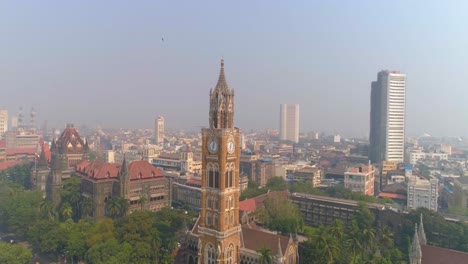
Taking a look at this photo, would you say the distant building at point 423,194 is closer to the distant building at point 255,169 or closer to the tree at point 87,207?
the distant building at point 255,169

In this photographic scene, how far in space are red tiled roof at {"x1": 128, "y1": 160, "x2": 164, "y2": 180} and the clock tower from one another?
38080 millimetres

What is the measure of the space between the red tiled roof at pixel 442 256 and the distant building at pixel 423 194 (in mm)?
52905

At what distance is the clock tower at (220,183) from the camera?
143 ft

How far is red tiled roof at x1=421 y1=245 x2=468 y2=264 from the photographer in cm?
3906

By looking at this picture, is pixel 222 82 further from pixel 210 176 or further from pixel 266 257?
pixel 266 257

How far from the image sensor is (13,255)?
4788 cm

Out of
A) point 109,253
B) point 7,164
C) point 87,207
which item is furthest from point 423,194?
point 7,164

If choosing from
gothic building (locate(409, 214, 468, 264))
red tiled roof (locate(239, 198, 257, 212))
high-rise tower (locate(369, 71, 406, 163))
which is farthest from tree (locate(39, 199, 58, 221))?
high-rise tower (locate(369, 71, 406, 163))

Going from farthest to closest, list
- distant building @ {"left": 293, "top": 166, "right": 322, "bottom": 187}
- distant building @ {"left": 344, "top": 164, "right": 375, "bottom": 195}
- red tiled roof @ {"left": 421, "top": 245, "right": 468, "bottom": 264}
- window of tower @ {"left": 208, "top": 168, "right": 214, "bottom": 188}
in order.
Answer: distant building @ {"left": 293, "top": 166, "right": 322, "bottom": 187}, distant building @ {"left": 344, "top": 164, "right": 375, "bottom": 195}, window of tower @ {"left": 208, "top": 168, "right": 214, "bottom": 188}, red tiled roof @ {"left": 421, "top": 245, "right": 468, "bottom": 264}

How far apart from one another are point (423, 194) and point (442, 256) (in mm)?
55145

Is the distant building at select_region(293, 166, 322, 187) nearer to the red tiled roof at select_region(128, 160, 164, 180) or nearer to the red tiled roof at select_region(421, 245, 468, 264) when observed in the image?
the red tiled roof at select_region(128, 160, 164, 180)

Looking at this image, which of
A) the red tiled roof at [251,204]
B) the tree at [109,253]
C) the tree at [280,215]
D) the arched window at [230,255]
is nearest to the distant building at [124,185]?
the red tiled roof at [251,204]

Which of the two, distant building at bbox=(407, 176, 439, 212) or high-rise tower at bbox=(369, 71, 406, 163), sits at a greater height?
high-rise tower at bbox=(369, 71, 406, 163)

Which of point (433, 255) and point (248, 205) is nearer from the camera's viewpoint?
point (433, 255)
